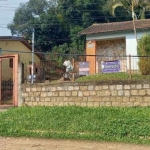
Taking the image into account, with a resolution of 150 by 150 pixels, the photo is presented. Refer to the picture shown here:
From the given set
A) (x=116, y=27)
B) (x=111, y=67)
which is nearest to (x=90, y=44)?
(x=116, y=27)

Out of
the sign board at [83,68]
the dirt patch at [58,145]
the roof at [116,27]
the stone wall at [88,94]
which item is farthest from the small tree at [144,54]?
the roof at [116,27]

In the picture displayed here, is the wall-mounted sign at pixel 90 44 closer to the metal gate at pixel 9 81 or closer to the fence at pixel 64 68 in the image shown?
the fence at pixel 64 68

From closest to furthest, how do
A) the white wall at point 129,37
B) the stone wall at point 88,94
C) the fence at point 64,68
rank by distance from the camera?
the stone wall at point 88,94 → the fence at point 64,68 → the white wall at point 129,37

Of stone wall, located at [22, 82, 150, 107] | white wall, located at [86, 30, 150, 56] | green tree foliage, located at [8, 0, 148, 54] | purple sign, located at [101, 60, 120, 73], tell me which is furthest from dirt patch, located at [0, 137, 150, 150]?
green tree foliage, located at [8, 0, 148, 54]

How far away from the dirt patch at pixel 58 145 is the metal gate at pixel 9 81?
4.08 m

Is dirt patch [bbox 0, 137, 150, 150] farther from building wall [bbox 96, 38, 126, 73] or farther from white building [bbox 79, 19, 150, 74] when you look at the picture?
building wall [bbox 96, 38, 126, 73]

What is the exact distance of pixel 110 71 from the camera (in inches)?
536

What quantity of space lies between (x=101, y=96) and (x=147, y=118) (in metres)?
2.46

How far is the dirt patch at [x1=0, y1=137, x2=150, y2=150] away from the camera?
7.52m

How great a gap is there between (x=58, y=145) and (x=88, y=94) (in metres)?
3.70

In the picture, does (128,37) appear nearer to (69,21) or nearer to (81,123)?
(81,123)

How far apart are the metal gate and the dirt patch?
4085 mm

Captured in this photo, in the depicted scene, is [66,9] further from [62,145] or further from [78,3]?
[62,145]

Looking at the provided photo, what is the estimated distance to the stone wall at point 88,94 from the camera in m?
10.8
